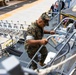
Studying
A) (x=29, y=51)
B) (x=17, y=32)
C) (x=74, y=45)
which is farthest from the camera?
(x=17, y=32)

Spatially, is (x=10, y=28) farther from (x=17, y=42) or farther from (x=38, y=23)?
(x=38, y=23)

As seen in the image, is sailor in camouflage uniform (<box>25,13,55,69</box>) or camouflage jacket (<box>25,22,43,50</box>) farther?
camouflage jacket (<box>25,22,43,50</box>)

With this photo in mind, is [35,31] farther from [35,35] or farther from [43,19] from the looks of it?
[43,19]

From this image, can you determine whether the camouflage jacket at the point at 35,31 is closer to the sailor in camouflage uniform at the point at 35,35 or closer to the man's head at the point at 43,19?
the sailor in camouflage uniform at the point at 35,35

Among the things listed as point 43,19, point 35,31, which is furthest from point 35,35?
point 43,19

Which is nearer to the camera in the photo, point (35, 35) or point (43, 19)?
point (43, 19)

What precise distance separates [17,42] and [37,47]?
2.53 metres

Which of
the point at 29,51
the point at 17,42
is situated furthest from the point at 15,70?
the point at 17,42

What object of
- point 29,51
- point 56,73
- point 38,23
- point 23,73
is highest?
point 23,73

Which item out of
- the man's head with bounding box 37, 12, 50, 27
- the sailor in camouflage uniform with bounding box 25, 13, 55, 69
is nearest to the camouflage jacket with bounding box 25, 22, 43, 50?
the sailor in camouflage uniform with bounding box 25, 13, 55, 69

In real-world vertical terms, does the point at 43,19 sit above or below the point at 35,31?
above

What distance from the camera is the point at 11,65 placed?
86cm

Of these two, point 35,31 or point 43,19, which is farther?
point 35,31

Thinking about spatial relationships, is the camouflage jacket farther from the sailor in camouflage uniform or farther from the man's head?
the man's head
